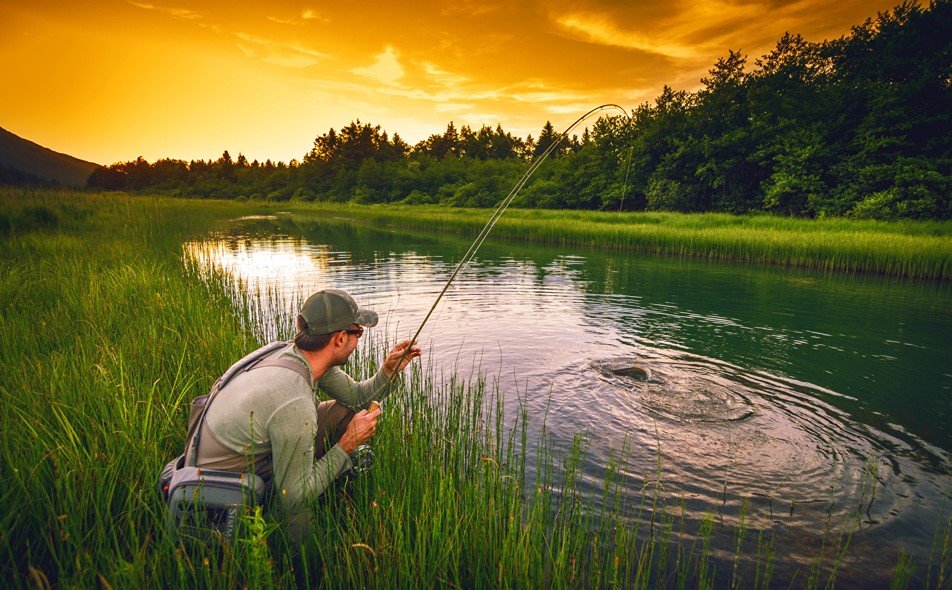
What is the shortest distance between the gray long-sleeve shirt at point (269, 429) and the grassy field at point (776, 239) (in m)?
22.3

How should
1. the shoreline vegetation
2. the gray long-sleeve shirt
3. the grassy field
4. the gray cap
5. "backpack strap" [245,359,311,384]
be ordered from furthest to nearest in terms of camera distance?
the grassy field, the gray cap, "backpack strap" [245,359,311,384], the gray long-sleeve shirt, the shoreline vegetation

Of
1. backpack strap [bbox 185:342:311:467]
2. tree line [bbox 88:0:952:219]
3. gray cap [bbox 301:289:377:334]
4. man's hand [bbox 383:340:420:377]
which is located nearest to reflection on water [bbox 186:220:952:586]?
man's hand [bbox 383:340:420:377]

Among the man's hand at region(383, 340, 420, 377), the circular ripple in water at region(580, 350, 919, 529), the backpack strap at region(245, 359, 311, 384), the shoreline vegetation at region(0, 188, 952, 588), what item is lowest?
the circular ripple in water at region(580, 350, 919, 529)

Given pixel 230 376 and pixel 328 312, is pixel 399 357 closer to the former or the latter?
pixel 328 312

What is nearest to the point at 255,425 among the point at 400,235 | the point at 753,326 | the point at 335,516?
the point at 335,516

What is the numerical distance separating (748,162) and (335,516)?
5043 cm

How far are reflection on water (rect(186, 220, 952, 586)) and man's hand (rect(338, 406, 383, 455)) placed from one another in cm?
172

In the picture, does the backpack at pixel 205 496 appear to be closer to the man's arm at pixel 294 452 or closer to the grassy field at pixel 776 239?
the man's arm at pixel 294 452

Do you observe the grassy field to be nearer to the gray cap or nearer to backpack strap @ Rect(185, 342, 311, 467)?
the gray cap

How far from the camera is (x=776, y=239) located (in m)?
21.0

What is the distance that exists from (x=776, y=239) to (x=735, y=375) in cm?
1694

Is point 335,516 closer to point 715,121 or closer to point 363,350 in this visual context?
point 363,350

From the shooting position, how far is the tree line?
31.1m

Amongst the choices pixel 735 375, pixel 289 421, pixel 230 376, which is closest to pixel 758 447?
pixel 735 375
